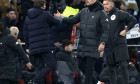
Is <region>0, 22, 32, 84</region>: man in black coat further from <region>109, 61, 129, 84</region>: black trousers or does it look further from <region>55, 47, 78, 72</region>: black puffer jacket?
<region>109, 61, 129, 84</region>: black trousers

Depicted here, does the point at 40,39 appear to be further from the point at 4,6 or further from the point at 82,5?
the point at 82,5

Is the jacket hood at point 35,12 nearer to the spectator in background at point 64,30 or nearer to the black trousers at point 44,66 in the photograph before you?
the black trousers at point 44,66

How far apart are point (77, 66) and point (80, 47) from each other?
155 centimetres

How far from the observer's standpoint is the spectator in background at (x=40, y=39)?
500 inches

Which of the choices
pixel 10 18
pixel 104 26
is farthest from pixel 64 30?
pixel 104 26

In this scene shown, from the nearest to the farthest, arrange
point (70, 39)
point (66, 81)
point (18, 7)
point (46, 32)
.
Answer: point (46, 32)
point (66, 81)
point (70, 39)
point (18, 7)

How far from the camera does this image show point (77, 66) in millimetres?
14492

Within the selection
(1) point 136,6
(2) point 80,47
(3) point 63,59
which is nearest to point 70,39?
(3) point 63,59

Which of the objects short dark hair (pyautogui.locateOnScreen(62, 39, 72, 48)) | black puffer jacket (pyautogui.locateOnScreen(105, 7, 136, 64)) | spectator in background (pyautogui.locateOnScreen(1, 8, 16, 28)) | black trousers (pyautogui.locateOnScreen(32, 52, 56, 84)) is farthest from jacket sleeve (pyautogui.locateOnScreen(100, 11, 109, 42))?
spectator in background (pyautogui.locateOnScreen(1, 8, 16, 28))

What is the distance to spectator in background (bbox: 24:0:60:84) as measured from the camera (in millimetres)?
12703

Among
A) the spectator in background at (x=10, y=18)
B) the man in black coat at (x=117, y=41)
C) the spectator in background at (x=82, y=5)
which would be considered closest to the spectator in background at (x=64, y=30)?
the spectator in background at (x=10, y=18)

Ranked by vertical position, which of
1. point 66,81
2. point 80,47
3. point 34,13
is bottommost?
point 66,81

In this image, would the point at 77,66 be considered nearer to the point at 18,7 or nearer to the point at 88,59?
the point at 88,59

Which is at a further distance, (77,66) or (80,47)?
(77,66)
